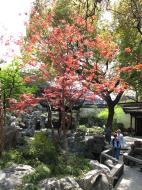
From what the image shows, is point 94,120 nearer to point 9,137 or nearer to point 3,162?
point 9,137

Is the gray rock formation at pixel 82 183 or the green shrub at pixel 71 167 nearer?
the gray rock formation at pixel 82 183

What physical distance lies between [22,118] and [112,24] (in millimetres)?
11709

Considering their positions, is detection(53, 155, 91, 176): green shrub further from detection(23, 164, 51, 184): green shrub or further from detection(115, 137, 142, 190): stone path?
detection(115, 137, 142, 190): stone path

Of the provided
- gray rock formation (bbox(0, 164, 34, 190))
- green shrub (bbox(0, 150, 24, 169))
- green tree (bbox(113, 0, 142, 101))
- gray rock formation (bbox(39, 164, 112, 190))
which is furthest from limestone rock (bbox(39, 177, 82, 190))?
green tree (bbox(113, 0, 142, 101))

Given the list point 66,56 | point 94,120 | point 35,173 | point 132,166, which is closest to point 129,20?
point 66,56


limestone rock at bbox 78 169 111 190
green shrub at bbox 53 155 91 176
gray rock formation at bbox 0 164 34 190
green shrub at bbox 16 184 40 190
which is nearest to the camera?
limestone rock at bbox 78 169 111 190

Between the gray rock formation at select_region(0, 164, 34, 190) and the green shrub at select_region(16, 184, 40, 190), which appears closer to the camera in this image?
the green shrub at select_region(16, 184, 40, 190)

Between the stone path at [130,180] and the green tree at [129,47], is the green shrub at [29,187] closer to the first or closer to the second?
the stone path at [130,180]

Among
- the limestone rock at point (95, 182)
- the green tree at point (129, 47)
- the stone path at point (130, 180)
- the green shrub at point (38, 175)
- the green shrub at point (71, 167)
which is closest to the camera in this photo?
the limestone rock at point (95, 182)

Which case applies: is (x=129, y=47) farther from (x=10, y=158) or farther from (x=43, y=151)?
(x=10, y=158)

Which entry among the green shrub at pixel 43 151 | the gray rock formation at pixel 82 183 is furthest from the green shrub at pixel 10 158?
the gray rock formation at pixel 82 183

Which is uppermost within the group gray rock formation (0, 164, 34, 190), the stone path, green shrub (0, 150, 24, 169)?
green shrub (0, 150, 24, 169)

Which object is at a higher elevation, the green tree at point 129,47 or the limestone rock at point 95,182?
the green tree at point 129,47

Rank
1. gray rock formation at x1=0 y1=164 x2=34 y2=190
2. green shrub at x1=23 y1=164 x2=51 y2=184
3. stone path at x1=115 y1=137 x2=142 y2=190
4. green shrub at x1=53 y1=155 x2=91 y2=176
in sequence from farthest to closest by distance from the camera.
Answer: stone path at x1=115 y1=137 x2=142 y2=190
green shrub at x1=53 y1=155 x2=91 y2=176
green shrub at x1=23 y1=164 x2=51 y2=184
gray rock formation at x1=0 y1=164 x2=34 y2=190
